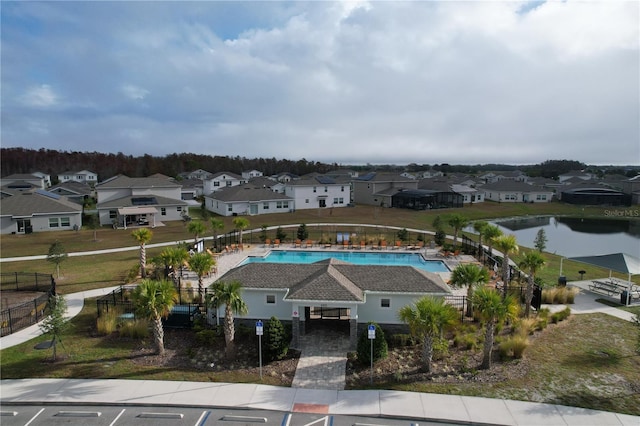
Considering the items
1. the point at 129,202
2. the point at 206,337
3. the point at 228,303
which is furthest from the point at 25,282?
the point at 129,202

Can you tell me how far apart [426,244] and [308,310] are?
2188cm

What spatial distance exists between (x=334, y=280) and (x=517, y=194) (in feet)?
259

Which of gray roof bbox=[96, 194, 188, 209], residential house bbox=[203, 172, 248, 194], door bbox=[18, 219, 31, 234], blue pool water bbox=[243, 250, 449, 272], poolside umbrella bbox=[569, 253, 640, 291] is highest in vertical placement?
residential house bbox=[203, 172, 248, 194]

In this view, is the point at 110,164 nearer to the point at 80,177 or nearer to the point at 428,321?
the point at 80,177

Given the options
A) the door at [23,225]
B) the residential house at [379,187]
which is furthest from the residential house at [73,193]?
the residential house at [379,187]

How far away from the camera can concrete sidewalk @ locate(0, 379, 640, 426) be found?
1223 cm

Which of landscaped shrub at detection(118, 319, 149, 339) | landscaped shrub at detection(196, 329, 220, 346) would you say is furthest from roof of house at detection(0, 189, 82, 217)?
landscaped shrub at detection(196, 329, 220, 346)

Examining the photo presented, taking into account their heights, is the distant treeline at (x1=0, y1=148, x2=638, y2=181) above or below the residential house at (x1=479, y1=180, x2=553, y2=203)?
above

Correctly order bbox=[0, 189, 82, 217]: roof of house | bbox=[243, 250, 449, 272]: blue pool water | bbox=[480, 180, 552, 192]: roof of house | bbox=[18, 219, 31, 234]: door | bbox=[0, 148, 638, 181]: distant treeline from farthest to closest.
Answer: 1. bbox=[0, 148, 638, 181]: distant treeline
2. bbox=[480, 180, 552, 192]: roof of house
3. bbox=[0, 189, 82, 217]: roof of house
4. bbox=[18, 219, 31, 234]: door
5. bbox=[243, 250, 449, 272]: blue pool water

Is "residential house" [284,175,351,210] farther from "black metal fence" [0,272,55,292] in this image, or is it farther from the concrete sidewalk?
the concrete sidewalk

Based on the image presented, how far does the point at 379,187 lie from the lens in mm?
76312

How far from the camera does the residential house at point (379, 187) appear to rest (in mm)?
74069

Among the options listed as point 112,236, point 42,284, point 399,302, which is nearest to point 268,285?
point 399,302

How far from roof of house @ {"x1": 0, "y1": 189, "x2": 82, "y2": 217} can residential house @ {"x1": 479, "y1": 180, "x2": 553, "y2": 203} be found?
77.8m
